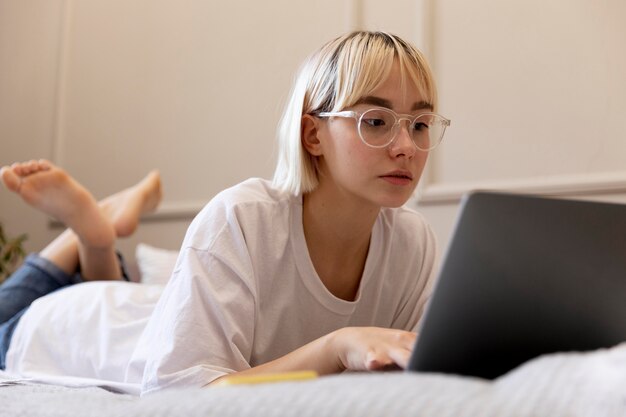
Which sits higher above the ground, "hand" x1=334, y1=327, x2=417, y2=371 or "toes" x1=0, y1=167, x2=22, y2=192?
"toes" x1=0, y1=167, x2=22, y2=192

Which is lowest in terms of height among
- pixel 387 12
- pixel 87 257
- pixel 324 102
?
pixel 87 257

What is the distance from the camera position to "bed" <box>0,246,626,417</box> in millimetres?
483

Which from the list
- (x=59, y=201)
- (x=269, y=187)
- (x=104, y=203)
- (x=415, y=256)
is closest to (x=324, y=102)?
(x=269, y=187)

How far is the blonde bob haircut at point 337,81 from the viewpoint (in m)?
1.29

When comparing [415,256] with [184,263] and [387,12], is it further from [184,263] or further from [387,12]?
[387,12]

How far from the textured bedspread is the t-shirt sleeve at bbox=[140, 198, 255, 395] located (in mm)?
535

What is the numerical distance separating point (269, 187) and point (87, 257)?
2.92 feet

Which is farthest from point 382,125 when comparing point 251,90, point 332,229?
point 251,90

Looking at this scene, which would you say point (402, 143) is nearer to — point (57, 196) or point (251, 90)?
point (57, 196)

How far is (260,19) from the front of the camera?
8.89ft

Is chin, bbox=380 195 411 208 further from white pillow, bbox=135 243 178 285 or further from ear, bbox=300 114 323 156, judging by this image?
white pillow, bbox=135 243 178 285

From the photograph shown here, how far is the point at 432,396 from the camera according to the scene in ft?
1.62

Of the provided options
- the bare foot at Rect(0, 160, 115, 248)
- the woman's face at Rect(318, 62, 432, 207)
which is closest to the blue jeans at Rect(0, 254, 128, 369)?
the bare foot at Rect(0, 160, 115, 248)

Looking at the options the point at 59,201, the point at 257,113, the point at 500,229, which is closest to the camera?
the point at 500,229
